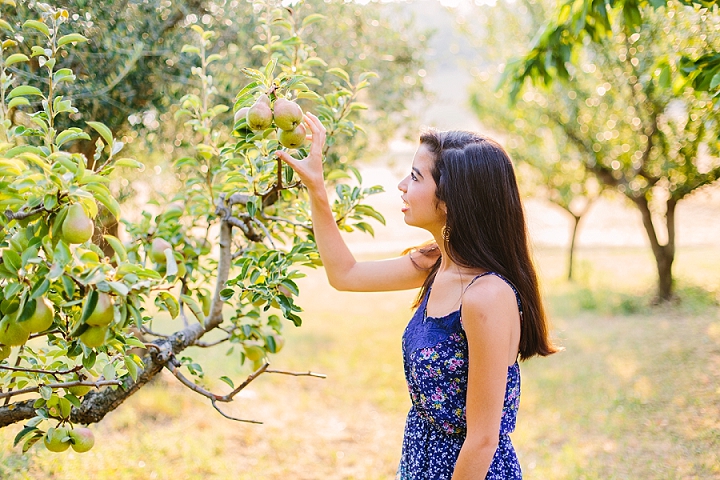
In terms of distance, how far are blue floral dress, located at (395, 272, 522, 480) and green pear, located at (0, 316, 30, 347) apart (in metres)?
1.05

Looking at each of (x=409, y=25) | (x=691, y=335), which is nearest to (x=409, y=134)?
(x=409, y=25)

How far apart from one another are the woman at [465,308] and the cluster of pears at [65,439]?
3.19 feet

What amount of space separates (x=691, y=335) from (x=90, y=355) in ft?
20.1

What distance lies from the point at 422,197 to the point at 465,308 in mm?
398

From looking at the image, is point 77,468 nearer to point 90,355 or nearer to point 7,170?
point 90,355

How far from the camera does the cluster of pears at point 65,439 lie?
5.87 ft

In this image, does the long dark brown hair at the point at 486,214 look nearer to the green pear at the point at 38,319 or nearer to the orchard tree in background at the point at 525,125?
the green pear at the point at 38,319

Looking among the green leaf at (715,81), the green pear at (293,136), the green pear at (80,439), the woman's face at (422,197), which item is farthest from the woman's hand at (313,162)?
the green leaf at (715,81)

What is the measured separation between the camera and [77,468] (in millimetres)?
3295

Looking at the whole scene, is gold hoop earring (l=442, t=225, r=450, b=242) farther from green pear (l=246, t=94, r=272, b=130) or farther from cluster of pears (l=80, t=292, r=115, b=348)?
cluster of pears (l=80, t=292, r=115, b=348)

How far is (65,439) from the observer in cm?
180

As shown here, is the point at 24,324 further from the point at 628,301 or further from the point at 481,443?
the point at 628,301

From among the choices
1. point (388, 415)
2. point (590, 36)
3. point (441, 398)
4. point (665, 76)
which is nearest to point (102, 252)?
point (441, 398)

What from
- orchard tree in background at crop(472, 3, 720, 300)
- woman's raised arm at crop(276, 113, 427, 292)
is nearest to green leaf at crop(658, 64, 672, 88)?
woman's raised arm at crop(276, 113, 427, 292)
